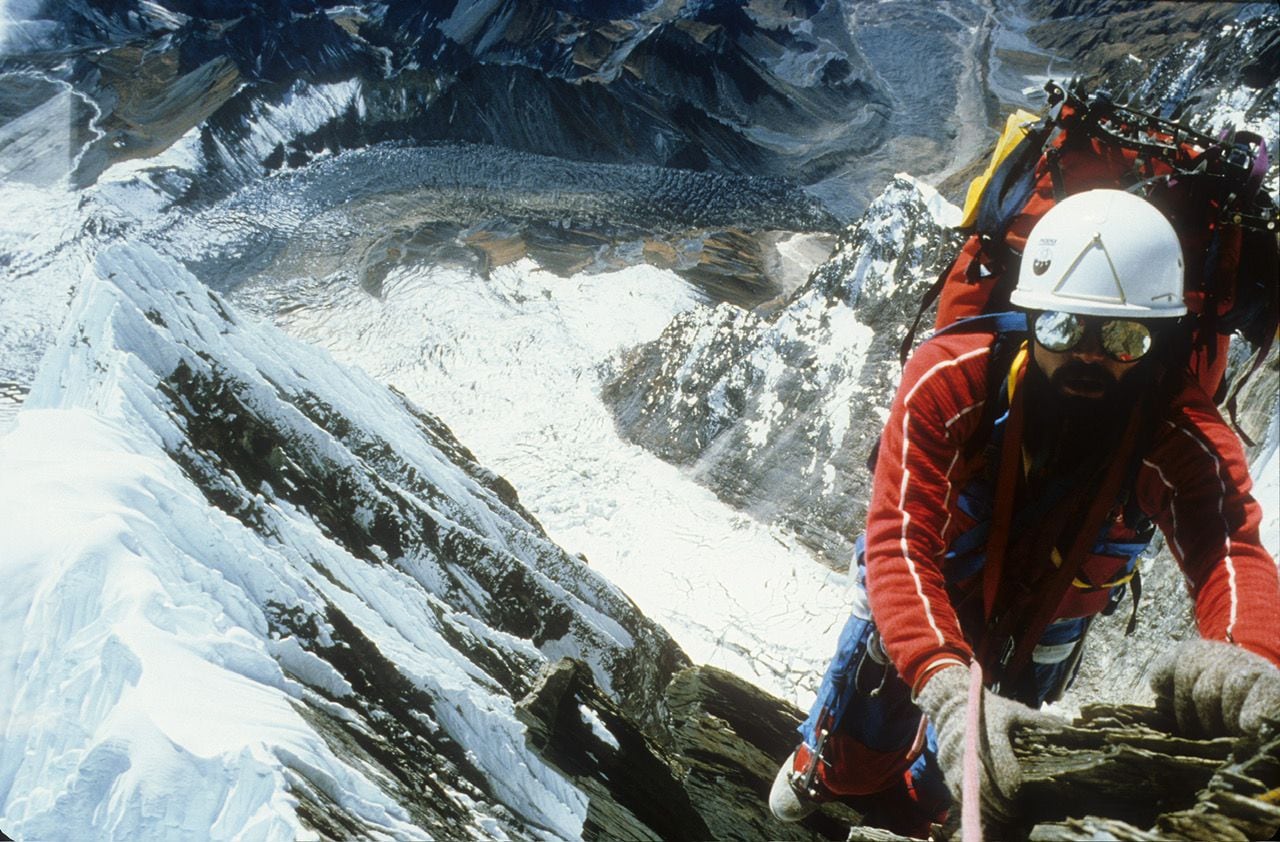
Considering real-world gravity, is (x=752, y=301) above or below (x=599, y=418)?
above

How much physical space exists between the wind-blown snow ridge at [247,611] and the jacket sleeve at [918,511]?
462 centimetres

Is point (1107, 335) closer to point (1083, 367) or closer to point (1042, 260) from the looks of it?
point (1083, 367)

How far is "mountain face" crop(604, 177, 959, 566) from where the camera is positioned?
1833cm

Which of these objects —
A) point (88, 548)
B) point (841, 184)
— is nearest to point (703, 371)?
point (88, 548)

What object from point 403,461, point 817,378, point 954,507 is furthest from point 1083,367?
point 817,378

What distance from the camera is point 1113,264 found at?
120 inches

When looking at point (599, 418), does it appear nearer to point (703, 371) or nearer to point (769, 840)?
point (703, 371)

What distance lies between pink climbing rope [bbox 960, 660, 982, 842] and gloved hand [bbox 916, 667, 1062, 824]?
4 centimetres

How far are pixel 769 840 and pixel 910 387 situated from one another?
4556 mm

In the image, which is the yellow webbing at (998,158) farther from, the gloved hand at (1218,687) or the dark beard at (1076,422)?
the gloved hand at (1218,687)

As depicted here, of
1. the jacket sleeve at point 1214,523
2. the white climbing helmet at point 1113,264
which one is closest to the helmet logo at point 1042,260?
the white climbing helmet at point 1113,264

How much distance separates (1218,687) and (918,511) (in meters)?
1.13

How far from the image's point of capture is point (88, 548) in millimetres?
7539

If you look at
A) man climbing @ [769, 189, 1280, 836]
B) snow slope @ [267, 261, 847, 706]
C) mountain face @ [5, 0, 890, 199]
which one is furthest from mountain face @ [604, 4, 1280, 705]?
mountain face @ [5, 0, 890, 199]
